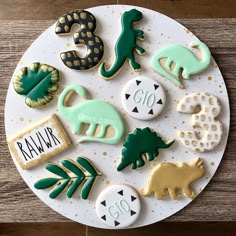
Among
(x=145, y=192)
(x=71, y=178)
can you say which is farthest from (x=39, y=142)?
(x=145, y=192)

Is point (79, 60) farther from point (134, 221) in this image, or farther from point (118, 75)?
point (134, 221)

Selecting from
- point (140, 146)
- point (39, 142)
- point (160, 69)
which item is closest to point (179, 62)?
point (160, 69)

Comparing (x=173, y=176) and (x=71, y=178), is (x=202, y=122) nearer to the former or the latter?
(x=173, y=176)

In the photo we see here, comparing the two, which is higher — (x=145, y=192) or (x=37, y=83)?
(x=37, y=83)

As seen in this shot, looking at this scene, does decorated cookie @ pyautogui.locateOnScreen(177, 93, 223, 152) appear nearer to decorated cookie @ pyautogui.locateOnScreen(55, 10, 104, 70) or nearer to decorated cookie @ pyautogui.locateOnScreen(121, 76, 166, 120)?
decorated cookie @ pyautogui.locateOnScreen(121, 76, 166, 120)

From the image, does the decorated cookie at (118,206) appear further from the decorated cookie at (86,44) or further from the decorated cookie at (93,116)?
the decorated cookie at (86,44)
